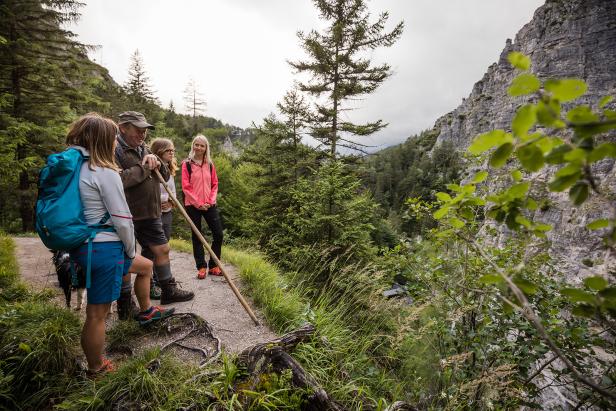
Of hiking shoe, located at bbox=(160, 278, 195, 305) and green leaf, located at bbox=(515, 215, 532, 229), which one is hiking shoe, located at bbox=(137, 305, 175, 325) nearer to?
hiking shoe, located at bbox=(160, 278, 195, 305)

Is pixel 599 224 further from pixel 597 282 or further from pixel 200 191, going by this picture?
pixel 200 191

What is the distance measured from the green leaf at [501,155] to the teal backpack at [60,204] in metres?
2.80

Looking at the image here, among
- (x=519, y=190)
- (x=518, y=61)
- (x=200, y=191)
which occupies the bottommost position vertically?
(x=200, y=191)

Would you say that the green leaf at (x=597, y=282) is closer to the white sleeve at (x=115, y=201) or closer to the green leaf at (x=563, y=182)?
the green leaf at (x=563, y=182)

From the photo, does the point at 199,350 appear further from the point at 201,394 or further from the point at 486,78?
the point at 486,78

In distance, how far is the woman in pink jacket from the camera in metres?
4.77

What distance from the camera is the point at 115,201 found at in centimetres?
240

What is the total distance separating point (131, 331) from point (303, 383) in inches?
84.5

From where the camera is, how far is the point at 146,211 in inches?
136

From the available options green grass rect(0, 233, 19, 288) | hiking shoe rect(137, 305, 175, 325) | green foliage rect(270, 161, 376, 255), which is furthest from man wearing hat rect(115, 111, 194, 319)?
green foliage rect(270, 161, 376, 255)

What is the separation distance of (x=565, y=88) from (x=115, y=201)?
289 cm

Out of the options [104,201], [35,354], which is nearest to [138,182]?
[104,201]

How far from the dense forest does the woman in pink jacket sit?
153cm

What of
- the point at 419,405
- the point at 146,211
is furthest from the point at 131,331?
the point at 419,405
